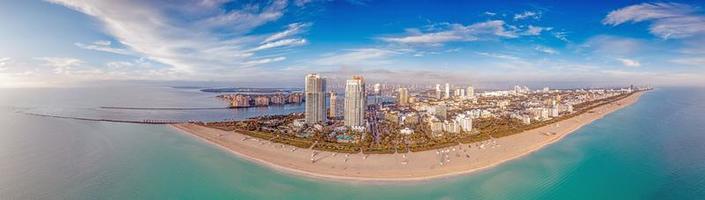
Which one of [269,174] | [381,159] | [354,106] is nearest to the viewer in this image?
[269,174]

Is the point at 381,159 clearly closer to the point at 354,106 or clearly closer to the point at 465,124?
the point at 354,106

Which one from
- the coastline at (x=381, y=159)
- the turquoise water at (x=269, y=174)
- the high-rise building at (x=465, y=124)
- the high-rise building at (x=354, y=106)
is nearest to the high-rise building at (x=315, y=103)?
the high-rise building at (x=354, y=106)

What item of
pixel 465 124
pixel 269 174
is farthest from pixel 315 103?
pixel 269 174

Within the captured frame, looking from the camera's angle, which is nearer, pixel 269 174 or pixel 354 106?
pixel 269 174

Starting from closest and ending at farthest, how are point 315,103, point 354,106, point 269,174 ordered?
point 269,174 < point 354,106 < point 315,103

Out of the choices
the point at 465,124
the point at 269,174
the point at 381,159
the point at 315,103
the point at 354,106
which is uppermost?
the point at 315,103

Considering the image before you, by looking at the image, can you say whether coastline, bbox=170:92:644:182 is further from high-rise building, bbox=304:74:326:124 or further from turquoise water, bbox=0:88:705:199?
high-rise building, bbox=304:74:326:124

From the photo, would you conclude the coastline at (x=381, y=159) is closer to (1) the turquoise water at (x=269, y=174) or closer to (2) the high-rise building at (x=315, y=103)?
(1) the turquoise water at (x=269, y=174)
